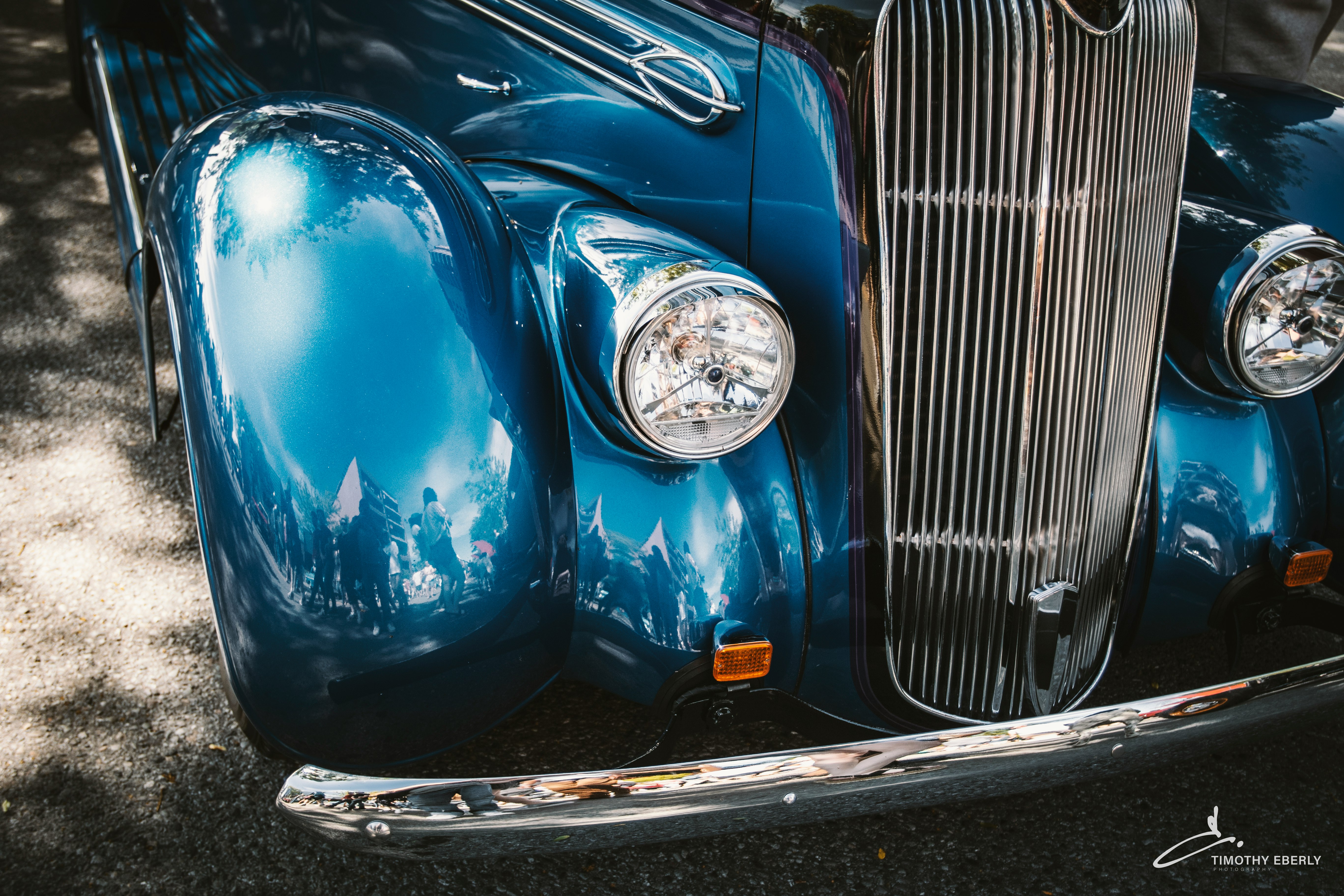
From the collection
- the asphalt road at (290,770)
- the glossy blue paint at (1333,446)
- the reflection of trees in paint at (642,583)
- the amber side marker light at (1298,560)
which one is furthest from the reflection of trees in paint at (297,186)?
the glossy blue paint at (1333,446)

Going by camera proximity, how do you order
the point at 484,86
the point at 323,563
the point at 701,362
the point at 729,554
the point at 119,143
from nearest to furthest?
1. the point at 323,563
2. the point at 701,362
3. the point at 729,554
4. the point at 484,86
5. the point at 119,143

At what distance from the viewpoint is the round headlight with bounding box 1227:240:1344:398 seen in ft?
5.50

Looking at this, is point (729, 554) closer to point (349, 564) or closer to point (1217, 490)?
point (349, 564)

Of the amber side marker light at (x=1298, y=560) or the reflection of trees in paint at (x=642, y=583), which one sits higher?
the reflection of trees in paint at (x=642, y=583)

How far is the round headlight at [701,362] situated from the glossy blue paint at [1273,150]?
1258mm

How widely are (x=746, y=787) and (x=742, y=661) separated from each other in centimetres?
18

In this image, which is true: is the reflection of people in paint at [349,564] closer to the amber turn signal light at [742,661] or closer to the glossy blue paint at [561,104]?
the amber turn signal light at [742,661]

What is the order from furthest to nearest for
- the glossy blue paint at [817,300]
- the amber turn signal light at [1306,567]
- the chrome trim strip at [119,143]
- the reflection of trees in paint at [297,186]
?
the chrome trim strip at [119,143]
the amber turn signal light at [1306,567]
the glossy blue paint at [817,300]
the reflection of trees in paint at [297,186]

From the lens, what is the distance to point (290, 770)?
1888mm

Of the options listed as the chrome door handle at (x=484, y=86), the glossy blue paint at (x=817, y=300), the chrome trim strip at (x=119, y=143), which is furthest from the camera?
the chrome trim strip at (x=119, y=143)

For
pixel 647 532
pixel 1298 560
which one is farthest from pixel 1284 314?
pixel 647 532

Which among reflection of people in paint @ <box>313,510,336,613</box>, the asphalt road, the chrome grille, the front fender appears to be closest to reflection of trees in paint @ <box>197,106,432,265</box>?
the front fender

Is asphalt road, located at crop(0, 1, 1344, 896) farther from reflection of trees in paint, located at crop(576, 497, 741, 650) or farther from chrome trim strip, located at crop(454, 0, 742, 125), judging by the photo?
chrome trim strip, located at crop(454, 0, 742, 125)

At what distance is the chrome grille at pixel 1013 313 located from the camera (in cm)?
142
